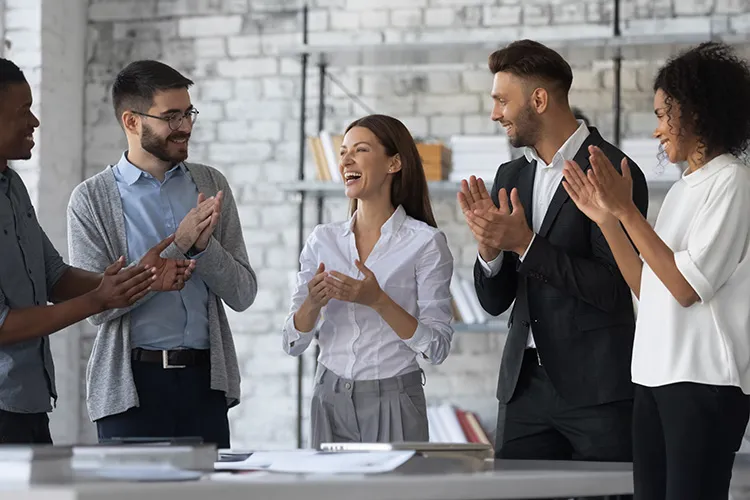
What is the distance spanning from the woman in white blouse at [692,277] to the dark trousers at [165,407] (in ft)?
3.62

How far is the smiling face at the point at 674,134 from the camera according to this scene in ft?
7.29

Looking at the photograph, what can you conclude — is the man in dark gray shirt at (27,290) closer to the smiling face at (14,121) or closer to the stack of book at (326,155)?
the smiling face at (14,121)

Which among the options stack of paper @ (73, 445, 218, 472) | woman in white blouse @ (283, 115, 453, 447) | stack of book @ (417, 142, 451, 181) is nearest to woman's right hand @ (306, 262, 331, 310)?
woman in white blouse @ (283, 115, 453, 447)

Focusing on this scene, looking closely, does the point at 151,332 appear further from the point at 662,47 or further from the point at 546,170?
the point at 662,47

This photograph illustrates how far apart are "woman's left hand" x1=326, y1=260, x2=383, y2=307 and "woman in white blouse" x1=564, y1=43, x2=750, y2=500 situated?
1.87 ft

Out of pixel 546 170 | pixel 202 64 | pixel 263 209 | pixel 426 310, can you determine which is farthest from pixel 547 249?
pixel 202 64

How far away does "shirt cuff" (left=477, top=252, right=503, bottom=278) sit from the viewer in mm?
2586

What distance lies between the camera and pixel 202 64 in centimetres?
517

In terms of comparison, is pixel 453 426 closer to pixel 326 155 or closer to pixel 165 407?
pixel 326 155

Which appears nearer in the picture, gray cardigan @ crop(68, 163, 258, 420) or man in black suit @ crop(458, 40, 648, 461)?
man in black suit @ crop(458, 40, 648, 461)

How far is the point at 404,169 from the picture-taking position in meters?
2.95

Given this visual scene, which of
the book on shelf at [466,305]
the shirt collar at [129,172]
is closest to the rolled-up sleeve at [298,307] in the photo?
the shirt collar at [129,172]

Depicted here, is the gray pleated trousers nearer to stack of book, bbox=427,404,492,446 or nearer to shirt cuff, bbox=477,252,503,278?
shirt cuff, bbox=477,252,503,278

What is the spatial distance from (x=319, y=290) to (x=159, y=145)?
23.9 inches
